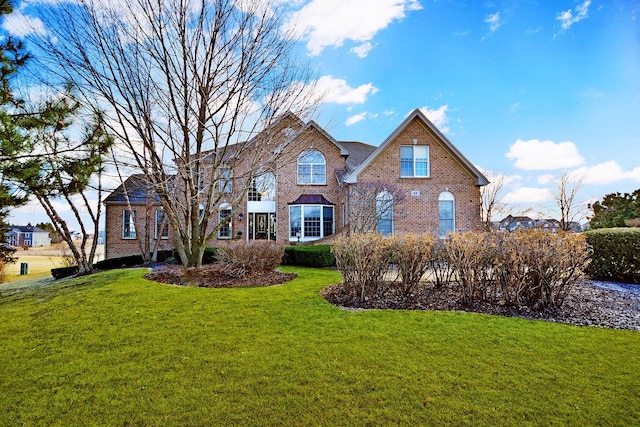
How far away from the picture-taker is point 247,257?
992cm

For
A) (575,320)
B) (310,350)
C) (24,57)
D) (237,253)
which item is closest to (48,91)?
(24,57)

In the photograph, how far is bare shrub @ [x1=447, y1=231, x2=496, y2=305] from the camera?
629 cm

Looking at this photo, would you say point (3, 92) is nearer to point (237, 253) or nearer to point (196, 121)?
point (196, 121)

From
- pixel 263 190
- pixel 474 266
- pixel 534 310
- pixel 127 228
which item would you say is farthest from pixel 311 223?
pixel 534 310

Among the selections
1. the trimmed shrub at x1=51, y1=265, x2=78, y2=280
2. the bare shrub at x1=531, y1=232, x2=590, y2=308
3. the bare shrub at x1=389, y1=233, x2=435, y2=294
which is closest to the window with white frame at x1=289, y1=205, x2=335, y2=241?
the trimmed shrub at x1=51, y1=265, x2=78, y2=280

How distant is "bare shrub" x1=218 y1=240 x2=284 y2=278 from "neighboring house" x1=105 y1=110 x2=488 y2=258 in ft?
16.2

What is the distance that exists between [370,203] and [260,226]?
781cm

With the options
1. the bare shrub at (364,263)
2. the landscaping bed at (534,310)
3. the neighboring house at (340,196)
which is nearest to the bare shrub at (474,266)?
the landscaping bed at (534,310)

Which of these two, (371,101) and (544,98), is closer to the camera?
(544,98)

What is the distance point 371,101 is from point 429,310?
7953mm

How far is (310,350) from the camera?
14.1ft

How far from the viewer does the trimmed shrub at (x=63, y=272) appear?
50.4 feet

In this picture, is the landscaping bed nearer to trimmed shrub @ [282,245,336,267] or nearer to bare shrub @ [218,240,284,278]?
bare shrub @ [218,240,284,278]

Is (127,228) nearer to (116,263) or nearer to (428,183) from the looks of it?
(116,263)
